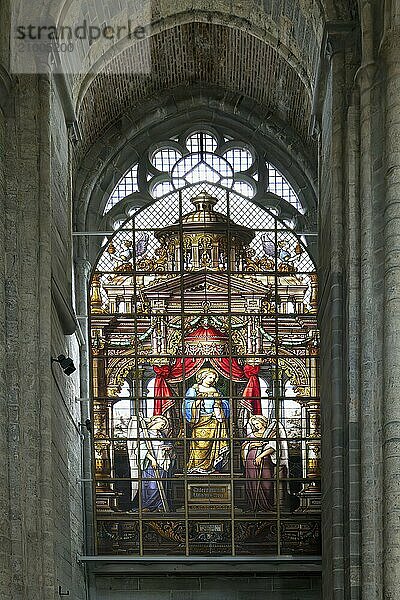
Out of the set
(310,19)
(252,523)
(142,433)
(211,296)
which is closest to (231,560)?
(252,523)

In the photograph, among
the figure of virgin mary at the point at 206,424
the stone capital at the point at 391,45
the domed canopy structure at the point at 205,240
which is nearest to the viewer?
the stone capital at the point at 391,45

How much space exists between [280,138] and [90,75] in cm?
404

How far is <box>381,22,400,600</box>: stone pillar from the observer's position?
52.7 feet

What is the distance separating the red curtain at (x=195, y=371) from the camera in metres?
25.5

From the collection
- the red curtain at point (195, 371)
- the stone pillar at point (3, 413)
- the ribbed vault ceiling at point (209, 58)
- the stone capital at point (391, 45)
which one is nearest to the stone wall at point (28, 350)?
the stone pillar at point (3, 413)

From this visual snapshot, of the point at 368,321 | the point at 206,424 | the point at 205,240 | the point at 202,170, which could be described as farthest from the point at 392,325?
the point at 202,170

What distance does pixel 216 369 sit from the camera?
25594 millimetres

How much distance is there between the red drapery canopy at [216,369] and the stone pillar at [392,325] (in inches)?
354

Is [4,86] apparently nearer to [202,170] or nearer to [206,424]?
[206,424]

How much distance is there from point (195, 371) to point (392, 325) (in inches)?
373

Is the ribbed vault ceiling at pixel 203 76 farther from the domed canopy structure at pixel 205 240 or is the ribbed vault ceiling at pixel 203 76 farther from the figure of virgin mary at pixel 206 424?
the figure of virgin mary at pixel 206 424

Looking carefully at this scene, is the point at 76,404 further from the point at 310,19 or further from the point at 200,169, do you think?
the point at 310,19

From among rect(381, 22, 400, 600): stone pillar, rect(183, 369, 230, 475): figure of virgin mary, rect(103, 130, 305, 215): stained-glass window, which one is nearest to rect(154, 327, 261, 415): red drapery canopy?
rect(183, 369, 230, 475): figure of virgin mary

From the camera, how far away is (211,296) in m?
25.8
